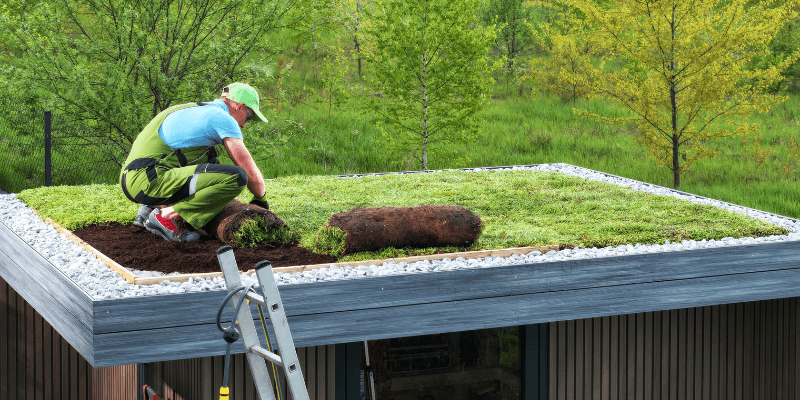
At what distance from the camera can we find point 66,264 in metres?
4.72

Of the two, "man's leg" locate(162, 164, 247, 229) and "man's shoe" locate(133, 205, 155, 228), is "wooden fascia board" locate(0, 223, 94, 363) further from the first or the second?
"man's leg" locate(162, 164, 247, 229)

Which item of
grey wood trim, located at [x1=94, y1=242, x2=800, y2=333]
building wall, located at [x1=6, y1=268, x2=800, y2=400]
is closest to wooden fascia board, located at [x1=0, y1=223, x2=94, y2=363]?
grey wood trim, located at [x1=94, y1=242, x2=800, y2=333]

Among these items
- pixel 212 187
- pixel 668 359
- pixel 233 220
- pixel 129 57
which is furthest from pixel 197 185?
pixel 129 57

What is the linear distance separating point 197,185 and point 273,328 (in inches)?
101

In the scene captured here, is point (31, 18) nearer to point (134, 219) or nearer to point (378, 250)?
point (134, 219)

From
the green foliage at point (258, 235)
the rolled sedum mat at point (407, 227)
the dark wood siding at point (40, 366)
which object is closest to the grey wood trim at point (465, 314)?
the rolled sedum mat at point (407, 227)

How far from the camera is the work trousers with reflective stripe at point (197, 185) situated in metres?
5.18

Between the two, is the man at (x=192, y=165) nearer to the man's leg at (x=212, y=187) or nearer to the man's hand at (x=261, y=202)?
the man's leg at (x=212, y=187)

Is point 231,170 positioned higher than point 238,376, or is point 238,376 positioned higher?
point 231,170

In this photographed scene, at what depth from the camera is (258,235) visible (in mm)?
5301

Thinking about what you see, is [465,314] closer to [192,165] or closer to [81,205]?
[192,165]

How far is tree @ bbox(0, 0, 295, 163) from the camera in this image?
1052 cm

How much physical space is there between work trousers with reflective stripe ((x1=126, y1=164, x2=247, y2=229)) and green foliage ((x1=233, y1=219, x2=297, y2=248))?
0.80ft

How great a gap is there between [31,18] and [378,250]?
7852mm
